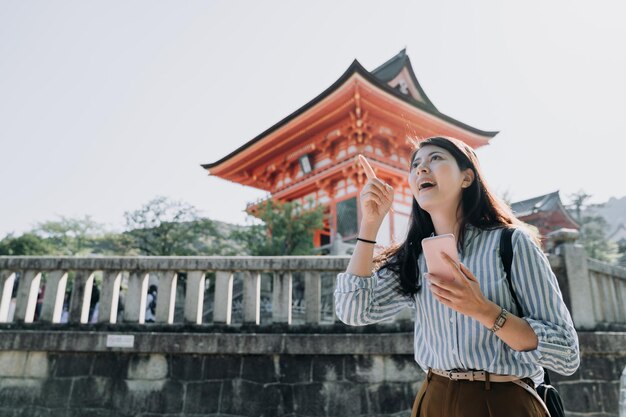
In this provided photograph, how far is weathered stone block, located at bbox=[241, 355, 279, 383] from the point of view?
3707 millimetres

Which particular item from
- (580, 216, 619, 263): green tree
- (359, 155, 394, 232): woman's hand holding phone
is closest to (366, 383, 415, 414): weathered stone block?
(359, 155, 394, 232): woman's hand holding phone

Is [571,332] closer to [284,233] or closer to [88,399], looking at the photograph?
[88,399]

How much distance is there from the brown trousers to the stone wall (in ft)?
8.57

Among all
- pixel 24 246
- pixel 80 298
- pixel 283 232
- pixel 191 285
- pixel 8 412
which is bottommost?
pixel 8 412

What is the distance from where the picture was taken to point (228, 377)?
12.2ft

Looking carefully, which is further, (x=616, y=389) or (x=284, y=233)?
(x=284, y=233)

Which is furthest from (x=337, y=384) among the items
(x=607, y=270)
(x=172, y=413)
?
(x=607, y=270)

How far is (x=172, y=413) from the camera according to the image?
3.65m

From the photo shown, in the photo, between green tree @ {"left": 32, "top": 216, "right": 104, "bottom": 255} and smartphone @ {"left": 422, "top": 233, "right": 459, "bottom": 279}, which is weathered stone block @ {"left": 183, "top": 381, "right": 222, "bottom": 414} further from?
green tree @ {"left": 32, "top": 216, "right": 104, "bottom": 255}

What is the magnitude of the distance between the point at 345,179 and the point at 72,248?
10232 millimetres

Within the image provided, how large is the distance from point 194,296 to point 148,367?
2.51ft

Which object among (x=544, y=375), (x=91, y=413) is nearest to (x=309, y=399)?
(x=91, y=413)

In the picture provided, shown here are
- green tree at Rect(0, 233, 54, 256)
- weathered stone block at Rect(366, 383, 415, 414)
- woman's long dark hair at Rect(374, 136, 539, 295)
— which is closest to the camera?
woman's long dark hair at Rect(374, 136, 539, 295)

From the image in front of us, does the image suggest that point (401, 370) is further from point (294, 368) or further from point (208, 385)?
point (208, 385)
